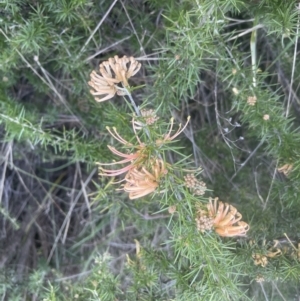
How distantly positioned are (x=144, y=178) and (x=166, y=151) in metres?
0.58

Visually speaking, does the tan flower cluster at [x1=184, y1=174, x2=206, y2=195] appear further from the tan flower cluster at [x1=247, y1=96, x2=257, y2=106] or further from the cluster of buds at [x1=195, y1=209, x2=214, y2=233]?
the tan flower cluster at [x1=247, y1=96, x2=257, y2=106]

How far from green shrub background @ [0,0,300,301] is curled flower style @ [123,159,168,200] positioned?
0.06 m

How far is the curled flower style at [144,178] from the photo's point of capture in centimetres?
85

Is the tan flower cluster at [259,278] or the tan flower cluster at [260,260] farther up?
the tan flower cluster at [260,260]

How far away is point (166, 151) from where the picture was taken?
1.43 m

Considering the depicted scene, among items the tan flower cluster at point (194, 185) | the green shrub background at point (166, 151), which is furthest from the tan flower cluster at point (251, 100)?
the tan flower cluster at point (194, 185)

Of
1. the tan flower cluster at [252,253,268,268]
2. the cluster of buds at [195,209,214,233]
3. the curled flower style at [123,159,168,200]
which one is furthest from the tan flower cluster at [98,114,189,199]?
Answer: the tan flower cluster at [252,253,268,268]

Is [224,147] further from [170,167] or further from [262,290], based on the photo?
[170,167]

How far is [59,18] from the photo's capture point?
122cm

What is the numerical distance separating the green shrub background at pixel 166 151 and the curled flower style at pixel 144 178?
0.19 ft

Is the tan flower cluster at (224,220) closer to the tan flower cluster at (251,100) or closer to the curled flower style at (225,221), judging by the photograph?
the curled flower style at (225,221)

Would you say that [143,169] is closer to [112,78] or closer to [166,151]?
[112,78]

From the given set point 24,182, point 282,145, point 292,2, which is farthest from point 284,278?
point 24,182

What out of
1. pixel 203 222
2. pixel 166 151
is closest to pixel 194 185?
pixel 203 222
